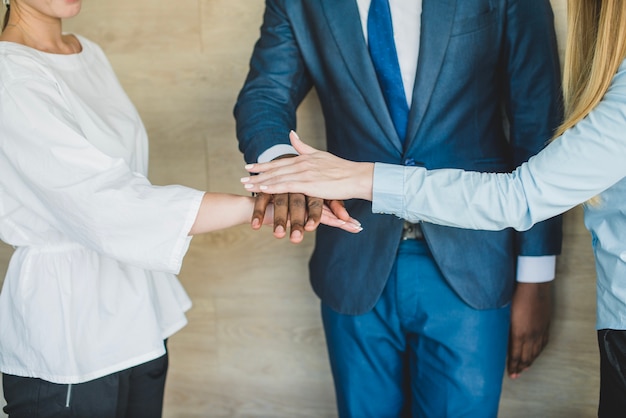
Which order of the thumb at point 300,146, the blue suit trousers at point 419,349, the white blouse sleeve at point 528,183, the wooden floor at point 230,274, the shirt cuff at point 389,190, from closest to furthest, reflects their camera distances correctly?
the white blouse sleeve at point 528,183 → the shirt cuff at point 389,190 → the thumb at point 300,146 → the blue suit trousers at point 419,349 → the wooden floor at point 230,274

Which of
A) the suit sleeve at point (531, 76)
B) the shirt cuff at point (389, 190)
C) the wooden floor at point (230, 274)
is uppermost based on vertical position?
the suit sleeve at point (531, 76)

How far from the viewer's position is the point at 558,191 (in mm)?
1188

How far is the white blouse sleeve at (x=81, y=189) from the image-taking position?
130 cm

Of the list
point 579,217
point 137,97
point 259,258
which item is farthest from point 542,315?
point 137,97

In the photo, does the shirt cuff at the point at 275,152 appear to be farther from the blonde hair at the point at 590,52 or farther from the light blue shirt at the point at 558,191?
the blonde hair at the point at 590,52

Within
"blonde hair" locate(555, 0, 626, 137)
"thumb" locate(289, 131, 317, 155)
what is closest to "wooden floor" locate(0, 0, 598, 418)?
"thumb" locate(289, 131, 317, 155)

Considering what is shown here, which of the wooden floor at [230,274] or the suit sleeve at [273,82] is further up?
the suit sleeve at [273,82]

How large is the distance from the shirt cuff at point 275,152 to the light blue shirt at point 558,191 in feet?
→ 0.87

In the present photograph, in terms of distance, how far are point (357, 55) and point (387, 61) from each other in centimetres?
6

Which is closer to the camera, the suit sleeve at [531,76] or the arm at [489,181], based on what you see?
the arm at [489,181]

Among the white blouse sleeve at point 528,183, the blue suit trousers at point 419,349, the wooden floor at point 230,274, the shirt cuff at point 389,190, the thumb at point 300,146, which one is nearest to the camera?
the white blouse sleeve at point 528,183

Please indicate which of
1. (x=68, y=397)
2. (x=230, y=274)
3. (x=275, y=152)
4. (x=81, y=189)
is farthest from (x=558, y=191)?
(x=230, y=274)

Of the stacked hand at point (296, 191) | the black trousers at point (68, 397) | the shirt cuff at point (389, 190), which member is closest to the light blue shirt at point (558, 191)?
the shirt cuff at point (389, 190)

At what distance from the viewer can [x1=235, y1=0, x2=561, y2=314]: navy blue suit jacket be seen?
1.46 meters
